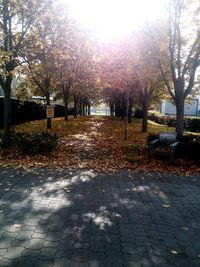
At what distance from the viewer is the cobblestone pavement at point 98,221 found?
3.74m

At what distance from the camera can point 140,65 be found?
39.4 feet

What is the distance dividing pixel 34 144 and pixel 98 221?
6085 millimetres

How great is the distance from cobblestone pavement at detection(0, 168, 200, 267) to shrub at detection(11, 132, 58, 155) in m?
2.60

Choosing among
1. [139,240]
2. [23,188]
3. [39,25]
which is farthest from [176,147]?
[39,25]

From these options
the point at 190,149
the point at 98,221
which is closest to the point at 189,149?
the point at 190,149

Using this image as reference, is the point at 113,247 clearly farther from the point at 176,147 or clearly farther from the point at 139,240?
the point at 176,147

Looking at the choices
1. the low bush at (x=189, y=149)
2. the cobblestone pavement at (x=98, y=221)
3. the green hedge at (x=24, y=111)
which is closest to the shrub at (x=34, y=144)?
the cobblestone pavement at (x=98, y=221)

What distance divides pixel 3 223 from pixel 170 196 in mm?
3518

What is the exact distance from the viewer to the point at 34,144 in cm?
1038

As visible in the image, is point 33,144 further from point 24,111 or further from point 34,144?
point 24,111

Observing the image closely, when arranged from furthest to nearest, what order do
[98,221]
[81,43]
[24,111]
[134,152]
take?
[24,111] → [81,43] → [134,152] → [98,221]

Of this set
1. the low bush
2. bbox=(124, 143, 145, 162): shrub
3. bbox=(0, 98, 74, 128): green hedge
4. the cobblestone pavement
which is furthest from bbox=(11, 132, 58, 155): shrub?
bbox=(0, 98, 74, 128): green hedge

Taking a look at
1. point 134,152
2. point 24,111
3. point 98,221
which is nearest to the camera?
point 98,221

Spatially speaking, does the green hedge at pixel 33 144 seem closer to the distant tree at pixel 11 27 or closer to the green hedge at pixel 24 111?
the distant tree at pixel 11 27
